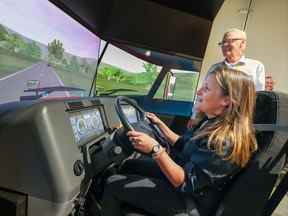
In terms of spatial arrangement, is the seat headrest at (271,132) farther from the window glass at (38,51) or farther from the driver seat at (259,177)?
the window glass at (38,51)

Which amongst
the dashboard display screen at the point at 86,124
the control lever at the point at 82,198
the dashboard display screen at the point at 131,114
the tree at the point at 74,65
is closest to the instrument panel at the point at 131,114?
the dashboard display screen at the point at 131,114

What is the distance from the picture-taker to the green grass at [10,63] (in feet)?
6.08

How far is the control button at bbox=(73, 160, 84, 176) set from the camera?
1113 millimetres

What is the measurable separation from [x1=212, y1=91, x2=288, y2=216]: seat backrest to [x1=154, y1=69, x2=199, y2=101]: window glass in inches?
136

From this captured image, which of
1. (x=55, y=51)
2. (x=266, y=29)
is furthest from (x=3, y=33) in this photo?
(x=266, y=29)

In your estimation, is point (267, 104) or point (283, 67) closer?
point (267, 104)

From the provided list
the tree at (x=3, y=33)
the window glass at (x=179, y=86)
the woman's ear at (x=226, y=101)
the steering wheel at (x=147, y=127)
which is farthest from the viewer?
the window glass at (x=179, y=86)

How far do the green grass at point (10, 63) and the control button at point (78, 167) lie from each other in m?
1.11

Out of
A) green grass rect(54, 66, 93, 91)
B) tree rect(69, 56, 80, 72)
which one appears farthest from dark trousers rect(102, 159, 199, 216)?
tree rect(69, 56, 80, 72)

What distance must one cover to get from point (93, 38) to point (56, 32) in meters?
1.09

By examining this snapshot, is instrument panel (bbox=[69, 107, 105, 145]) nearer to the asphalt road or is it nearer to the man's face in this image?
the asphalt road

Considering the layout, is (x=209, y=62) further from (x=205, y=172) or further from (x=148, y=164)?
(x=205, y=172)

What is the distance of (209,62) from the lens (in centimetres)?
450

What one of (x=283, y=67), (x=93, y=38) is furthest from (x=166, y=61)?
(x=283, y=67)
